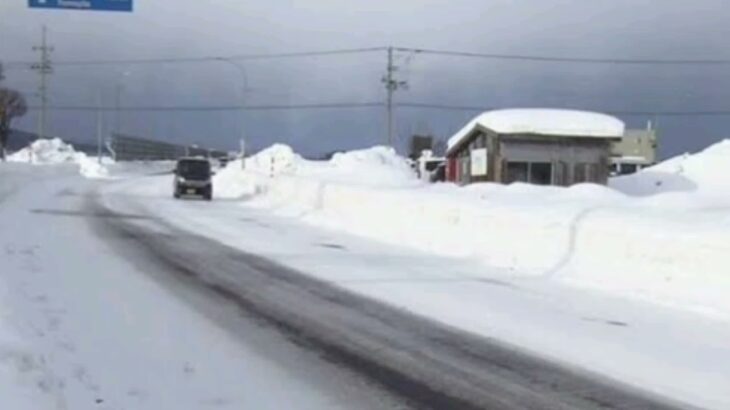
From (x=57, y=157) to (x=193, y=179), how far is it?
60923 millimetres

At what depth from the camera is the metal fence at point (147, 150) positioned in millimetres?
131750

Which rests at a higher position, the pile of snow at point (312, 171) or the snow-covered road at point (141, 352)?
the snow-covered road at point (141, 352)

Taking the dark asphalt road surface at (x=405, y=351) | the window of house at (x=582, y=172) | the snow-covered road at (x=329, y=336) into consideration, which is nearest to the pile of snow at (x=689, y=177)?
the window of house at (x=582, y=172)

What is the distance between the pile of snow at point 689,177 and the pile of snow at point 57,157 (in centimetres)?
4747

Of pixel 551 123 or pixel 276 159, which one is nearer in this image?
pixel 551 123

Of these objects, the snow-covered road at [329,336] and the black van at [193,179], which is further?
the black van at [193,179]

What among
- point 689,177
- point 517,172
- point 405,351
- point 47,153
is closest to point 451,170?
point 517,172

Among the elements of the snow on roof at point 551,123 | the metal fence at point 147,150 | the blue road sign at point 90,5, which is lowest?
the metal fence at point 147,150

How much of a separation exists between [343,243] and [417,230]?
1.84m

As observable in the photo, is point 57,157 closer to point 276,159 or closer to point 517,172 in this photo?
point 276,159

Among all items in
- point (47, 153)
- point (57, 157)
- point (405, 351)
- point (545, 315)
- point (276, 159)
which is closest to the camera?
point (405, 351)

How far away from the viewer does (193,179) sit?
51906mm

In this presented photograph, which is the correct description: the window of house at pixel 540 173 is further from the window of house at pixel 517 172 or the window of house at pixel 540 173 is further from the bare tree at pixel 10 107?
the bare tree at pixel 10 107

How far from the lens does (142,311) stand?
40.2ft
